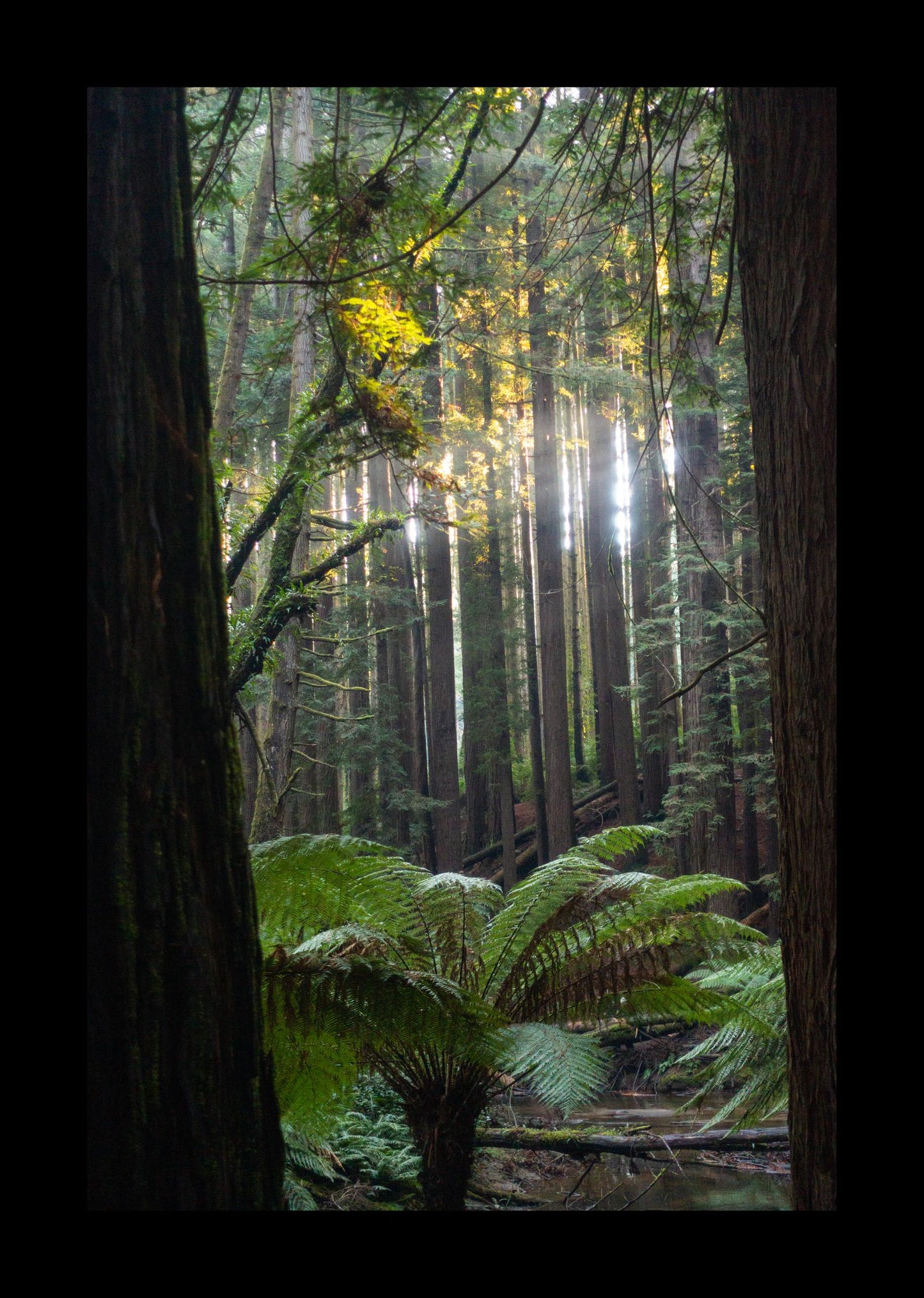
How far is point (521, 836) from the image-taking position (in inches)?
606

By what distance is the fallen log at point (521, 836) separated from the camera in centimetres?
1508

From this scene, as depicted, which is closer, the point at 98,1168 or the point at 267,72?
the point at 98,1168

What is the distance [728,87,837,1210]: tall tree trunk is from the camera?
159 centimetres

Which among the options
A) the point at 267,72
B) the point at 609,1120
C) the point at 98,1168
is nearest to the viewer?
the point at 98,1168

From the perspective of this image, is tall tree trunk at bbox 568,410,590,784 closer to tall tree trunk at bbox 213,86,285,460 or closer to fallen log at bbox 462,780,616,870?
fallen log at bbox 462,780,616,870

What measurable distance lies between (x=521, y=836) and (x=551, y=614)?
5.12m

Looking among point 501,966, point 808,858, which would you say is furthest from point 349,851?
point 808,858

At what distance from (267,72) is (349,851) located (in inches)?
112

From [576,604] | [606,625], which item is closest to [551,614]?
[606,625]

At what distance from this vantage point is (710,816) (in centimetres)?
977

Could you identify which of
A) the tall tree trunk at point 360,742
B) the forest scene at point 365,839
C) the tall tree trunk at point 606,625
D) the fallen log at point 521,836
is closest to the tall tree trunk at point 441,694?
the fallen log at point 521,836

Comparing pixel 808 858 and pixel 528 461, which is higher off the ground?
pixel 528 461

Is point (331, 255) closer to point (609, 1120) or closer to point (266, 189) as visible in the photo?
point (609, 1120)

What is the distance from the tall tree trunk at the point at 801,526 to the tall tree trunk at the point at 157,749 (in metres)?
1.16
